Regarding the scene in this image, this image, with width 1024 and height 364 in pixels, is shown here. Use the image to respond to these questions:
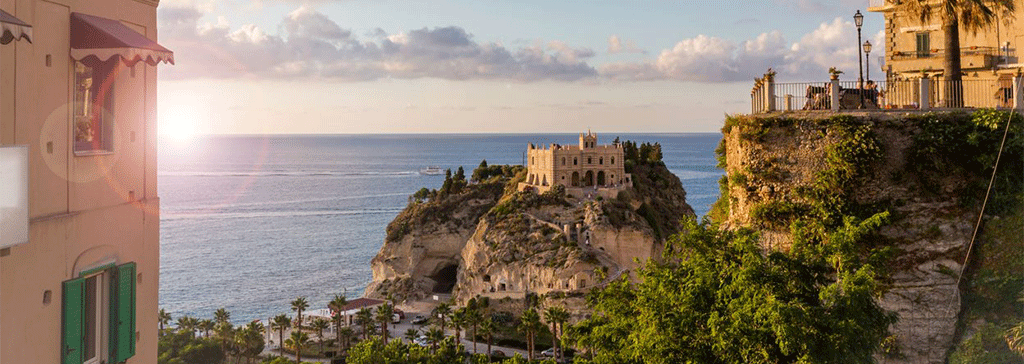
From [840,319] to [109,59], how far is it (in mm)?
14036

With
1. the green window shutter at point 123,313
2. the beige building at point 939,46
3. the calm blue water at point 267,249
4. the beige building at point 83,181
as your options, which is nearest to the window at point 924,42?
the beige building at point 939,46

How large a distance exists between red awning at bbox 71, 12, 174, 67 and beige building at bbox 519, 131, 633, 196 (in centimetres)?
9568

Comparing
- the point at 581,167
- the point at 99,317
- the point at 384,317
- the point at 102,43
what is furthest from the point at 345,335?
the point at 102,43

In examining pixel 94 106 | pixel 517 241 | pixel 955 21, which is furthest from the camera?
pixel 517 241

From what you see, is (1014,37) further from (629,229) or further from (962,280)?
(629,229)

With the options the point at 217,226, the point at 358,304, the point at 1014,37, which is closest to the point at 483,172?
the point at 358,304

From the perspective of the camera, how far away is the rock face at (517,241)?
9000 centimetres

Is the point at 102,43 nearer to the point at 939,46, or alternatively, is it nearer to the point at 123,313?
the point at 123,313

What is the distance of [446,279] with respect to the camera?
365ft

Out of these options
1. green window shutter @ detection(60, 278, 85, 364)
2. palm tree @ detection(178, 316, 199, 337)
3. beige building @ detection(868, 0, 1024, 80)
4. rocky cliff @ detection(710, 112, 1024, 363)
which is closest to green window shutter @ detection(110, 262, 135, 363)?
green window shutter @ detection(60, 278, 85, 364)

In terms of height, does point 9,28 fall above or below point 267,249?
above

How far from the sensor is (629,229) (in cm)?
9494

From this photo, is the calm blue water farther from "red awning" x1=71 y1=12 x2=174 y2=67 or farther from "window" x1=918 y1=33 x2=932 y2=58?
"red awning" x1=71 y1=12 x2=174 y2=67

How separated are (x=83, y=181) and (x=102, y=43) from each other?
174 centimetres
